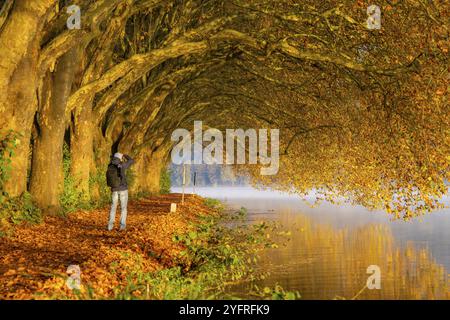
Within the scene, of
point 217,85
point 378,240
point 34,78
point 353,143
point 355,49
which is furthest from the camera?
point 217,85

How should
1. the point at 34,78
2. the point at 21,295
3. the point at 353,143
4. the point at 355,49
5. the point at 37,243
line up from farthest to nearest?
the point at 353,143, the point at 355,49, the point at 34,78, the point at 37,243, the point at 21,295

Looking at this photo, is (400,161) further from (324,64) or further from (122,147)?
(122,147)

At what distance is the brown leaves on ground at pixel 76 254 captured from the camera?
8.50m

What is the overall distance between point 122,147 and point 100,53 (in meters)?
10.9

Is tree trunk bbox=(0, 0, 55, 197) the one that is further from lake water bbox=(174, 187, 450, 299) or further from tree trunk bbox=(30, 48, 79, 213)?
lake water bbox=(174, 187, 450, 299)

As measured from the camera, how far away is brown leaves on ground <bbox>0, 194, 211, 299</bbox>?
8.50 meters

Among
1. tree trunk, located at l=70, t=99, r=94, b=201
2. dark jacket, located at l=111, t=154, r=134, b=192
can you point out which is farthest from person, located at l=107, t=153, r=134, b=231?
tree trunk, located at l=70, t=99, r=94, b=201

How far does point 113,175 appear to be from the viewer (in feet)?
55.5

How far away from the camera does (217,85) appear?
113 ft

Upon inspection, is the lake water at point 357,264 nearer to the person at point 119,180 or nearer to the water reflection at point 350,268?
the water reflection at point 350,268

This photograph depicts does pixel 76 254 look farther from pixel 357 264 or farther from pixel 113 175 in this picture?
pixel 357 264

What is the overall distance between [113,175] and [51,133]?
12.1 ft

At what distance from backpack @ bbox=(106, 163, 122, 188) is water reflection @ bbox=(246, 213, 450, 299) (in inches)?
194
